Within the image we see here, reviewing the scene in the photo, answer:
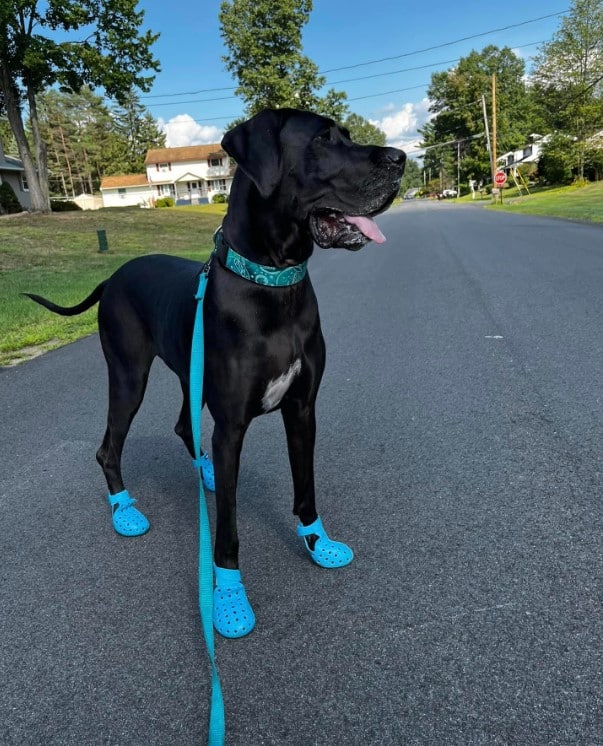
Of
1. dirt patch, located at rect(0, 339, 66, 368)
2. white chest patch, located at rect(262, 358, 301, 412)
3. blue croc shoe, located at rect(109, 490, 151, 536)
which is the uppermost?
white chest patch, located at rect(262, 358, 301, 412)

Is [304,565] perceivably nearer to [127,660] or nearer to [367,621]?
[367,621]

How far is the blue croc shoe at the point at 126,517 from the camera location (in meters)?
2.87

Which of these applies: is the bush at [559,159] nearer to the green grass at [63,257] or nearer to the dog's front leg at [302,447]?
the green grass at [63,257]

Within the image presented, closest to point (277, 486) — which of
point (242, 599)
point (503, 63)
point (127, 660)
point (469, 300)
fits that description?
point (242, 599)

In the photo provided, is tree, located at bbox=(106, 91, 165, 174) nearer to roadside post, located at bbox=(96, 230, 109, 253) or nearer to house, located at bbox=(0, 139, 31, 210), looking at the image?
house, located at bbox=(0, 139, 31, 210)

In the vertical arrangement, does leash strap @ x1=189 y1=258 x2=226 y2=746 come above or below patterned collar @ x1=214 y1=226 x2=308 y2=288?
below

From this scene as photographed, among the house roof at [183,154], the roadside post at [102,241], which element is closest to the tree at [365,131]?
the house roof at [183,154]

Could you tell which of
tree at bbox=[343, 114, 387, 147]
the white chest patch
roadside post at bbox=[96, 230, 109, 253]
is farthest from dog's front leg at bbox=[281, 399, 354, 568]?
tree at bbox=[343, 114, 387, 147]

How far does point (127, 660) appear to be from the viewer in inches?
80.6

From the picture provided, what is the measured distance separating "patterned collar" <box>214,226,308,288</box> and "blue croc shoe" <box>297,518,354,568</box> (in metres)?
1.11

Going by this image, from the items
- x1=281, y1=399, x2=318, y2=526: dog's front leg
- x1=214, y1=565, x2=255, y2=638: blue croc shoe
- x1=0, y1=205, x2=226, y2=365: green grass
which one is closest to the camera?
x1=214, y1=565, x2=255, y2=638: blue croc shoe

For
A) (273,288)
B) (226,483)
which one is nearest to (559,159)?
(273,288)

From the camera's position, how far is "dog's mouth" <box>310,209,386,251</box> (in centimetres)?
207

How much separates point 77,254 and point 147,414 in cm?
1472
